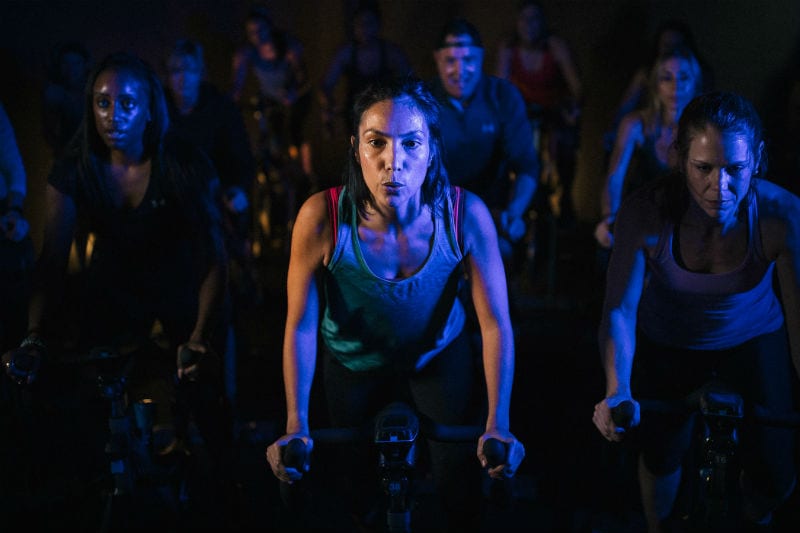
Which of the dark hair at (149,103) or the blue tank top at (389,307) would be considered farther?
the dark hair at (149,103)

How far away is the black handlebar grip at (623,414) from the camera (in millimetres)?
2088

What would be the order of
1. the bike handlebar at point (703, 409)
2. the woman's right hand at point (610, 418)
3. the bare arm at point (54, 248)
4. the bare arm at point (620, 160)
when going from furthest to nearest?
1. the bare arm at point (620, 160)
2. the bare arm at point (54, 248)
3. the woman's right hand at point (610, 418)
4. the bike handlebar at point (703, 409)

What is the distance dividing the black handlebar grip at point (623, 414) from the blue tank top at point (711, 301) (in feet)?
1.95

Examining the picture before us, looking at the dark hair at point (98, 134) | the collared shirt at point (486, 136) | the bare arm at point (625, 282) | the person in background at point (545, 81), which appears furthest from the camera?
the person in background at point (545, 81)

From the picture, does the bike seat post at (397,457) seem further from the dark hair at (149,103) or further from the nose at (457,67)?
the nose at (457,67)

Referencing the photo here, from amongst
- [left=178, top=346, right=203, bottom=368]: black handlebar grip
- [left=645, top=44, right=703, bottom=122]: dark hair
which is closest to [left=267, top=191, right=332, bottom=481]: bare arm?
[left=178, top=346, right=203, bottom=368]: black handlebar grip

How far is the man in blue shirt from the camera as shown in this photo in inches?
150

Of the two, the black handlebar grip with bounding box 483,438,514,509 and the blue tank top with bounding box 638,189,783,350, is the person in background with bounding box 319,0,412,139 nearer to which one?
the blue tank top with bounding box 638,189,783,350

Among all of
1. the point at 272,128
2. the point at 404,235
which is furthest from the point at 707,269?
the point at 272,128

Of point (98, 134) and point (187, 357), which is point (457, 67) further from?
point (187, 357)

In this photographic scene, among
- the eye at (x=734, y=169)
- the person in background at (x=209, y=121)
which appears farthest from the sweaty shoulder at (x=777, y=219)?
the person in background at (x=209, y=121)

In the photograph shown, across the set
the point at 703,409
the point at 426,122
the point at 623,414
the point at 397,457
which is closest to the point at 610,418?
the point at 623,414

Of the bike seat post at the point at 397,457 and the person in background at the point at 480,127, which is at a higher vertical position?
the person in background at the point at 480,127

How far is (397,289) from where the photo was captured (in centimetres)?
234
